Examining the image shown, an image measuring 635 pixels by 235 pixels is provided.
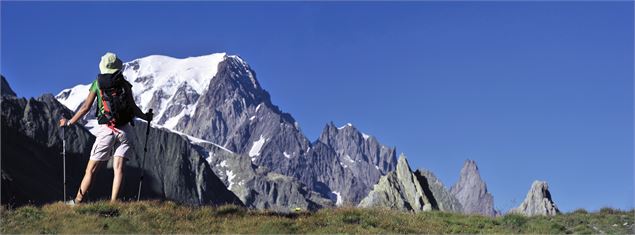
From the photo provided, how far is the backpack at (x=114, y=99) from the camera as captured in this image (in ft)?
56.7

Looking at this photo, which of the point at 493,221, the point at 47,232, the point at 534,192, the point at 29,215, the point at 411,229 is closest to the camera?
the point at 47,232

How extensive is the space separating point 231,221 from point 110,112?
372 centimetres

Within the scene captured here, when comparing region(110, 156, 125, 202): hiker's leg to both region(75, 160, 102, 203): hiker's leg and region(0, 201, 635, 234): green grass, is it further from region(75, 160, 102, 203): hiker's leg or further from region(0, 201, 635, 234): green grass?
region(0, 201, 635, 234): green grass

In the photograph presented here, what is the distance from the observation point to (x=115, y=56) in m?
17.8

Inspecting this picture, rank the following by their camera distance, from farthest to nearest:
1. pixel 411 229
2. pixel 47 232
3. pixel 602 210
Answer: pixel 602 210, pixel 411 229, pixel 47 232

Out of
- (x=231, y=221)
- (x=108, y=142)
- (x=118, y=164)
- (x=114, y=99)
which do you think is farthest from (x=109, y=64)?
(x=231, y=221)

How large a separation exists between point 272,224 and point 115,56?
512 centimetres

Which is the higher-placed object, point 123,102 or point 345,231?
point 123,102

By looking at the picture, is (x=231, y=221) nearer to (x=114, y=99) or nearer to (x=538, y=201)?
(x=114, y=99)

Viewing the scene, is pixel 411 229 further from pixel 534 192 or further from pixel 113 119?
pixel 534 192

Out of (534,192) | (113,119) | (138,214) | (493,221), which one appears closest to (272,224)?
(138,214)

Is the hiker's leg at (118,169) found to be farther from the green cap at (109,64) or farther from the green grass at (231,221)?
the green cap at (109,64)

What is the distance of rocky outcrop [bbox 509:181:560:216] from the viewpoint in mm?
124256

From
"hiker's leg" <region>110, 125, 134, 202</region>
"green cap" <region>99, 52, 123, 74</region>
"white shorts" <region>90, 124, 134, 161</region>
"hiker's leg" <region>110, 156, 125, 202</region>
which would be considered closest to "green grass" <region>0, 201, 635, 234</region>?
"hiker's leg" <region>110, 156, 125, 202</region>
